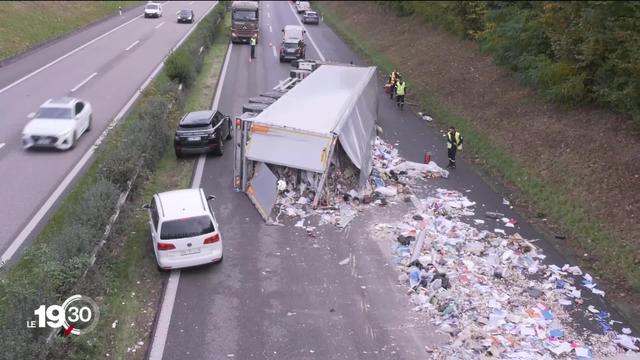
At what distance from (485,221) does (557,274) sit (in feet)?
9.42

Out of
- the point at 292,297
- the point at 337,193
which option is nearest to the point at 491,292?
the point at 292,297

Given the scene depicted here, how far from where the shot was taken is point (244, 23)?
141 feet

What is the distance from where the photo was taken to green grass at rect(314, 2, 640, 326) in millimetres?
13336

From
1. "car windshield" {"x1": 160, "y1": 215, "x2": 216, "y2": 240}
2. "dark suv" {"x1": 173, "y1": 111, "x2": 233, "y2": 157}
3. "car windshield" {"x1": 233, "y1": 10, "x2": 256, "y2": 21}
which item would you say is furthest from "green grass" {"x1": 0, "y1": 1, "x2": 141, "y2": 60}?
"car windshield" {"x1": 160, "y1": 215, "x2": 216, "y2": 240}

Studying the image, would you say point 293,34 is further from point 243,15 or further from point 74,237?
point 74,237

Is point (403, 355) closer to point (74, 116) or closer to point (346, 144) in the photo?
point (346, 144)

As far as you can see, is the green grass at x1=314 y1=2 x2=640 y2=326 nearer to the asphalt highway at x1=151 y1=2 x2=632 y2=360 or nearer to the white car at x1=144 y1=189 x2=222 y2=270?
the asphalt highway at x1=151 y1=2 x2=632 y2=360

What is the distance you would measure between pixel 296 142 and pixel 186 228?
15.4 ft

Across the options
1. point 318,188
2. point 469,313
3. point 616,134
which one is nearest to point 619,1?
point 616,134

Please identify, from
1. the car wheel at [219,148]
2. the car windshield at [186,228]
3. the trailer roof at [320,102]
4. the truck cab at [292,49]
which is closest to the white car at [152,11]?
the truck cab at [292,49]

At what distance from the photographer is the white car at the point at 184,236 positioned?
12039 mm

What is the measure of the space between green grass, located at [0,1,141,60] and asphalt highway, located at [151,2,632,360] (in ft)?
84.9

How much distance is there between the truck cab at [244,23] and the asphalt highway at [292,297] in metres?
27.7

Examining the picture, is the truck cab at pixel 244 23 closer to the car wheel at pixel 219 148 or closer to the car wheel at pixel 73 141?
the car wheel at pixel 219 148
